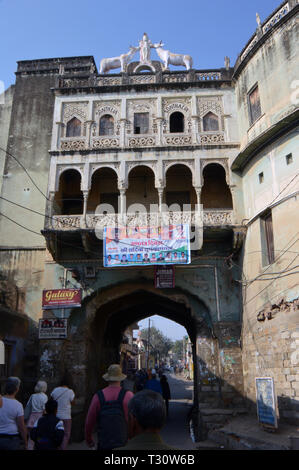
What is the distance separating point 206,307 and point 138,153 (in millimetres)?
6452

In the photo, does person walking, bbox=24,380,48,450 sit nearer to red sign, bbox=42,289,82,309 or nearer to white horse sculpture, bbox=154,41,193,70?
red sign, bbox=42,289,82,309

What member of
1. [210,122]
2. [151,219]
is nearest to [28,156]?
[151,219]

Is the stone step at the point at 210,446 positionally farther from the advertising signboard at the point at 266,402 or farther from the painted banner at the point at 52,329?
the painted banner at the point at 52,329

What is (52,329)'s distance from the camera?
14484 millimetres

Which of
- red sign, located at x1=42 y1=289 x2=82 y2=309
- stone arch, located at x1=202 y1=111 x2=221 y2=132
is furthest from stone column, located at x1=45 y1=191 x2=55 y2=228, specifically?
stone arch, located at x1=202 y1=111 x2=221 y2=132

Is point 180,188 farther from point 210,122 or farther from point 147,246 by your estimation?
point 147,246

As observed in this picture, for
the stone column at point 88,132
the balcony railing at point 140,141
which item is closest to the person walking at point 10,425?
the balcony railing at point 140,141

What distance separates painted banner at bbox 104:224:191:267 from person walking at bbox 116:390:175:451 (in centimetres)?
1095

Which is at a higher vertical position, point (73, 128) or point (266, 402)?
point (73, 128)

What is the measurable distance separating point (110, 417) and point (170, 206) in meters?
12.9

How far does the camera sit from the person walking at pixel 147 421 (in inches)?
105

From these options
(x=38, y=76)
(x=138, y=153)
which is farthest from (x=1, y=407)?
(x=38, y=76)

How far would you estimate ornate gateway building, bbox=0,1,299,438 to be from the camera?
13.0m

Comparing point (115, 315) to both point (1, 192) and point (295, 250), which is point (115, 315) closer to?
point (1, 192)
